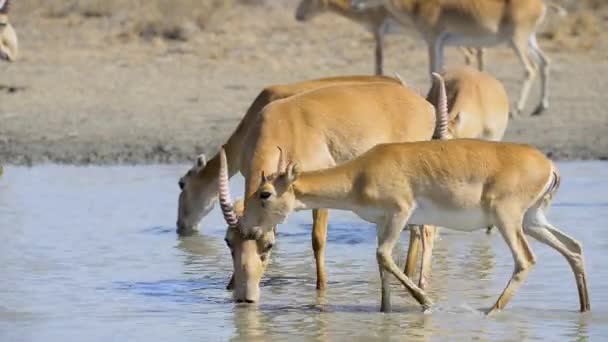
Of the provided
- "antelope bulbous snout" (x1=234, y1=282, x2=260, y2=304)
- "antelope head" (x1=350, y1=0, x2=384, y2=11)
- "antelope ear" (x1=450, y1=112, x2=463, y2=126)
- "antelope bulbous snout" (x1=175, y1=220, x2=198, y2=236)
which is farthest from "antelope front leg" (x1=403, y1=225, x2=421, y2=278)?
"antelope head" (x1=350, y1=0, x2=384, y2=11)

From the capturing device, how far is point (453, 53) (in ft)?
77.6

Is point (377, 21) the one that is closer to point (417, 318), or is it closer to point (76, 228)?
point (76, 228)

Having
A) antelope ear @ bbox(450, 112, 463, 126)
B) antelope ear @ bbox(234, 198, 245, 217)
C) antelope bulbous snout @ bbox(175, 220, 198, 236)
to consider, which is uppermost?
antelope ear @ bbox(450, 112, 463, 126)

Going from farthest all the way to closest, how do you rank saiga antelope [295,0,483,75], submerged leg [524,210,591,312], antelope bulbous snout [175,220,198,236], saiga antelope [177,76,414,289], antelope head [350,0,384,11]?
antelope head [350,0,384,11]
saiga antelope [295,0,483,75]
antelope bulbous snout [175,220,198,236]
saiga antelope [177,76,414,289]
submerged leg [524,210,591,312]

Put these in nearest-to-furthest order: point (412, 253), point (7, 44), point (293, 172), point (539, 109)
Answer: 1. point (293, 172)
2. point (412, 253)
3. point (539, 109)
4. point (7, 44)

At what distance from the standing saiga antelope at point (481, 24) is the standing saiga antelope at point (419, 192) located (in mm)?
10268

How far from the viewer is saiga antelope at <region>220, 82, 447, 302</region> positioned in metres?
9.31

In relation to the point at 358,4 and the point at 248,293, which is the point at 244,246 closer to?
the point at 248,293

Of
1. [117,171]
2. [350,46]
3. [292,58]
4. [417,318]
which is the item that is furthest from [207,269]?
[350,46]

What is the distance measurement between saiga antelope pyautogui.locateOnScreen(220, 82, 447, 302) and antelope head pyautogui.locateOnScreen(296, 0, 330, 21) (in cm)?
1188

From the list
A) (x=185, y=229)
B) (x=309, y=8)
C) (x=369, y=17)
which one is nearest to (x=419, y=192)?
(x=185, y=229)

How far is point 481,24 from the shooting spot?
1973 cm

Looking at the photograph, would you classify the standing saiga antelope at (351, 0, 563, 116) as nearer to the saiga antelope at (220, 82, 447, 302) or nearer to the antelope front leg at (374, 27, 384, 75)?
the antelope front leg at (374, 27, 384, 75)

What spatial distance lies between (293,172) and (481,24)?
11219mm
